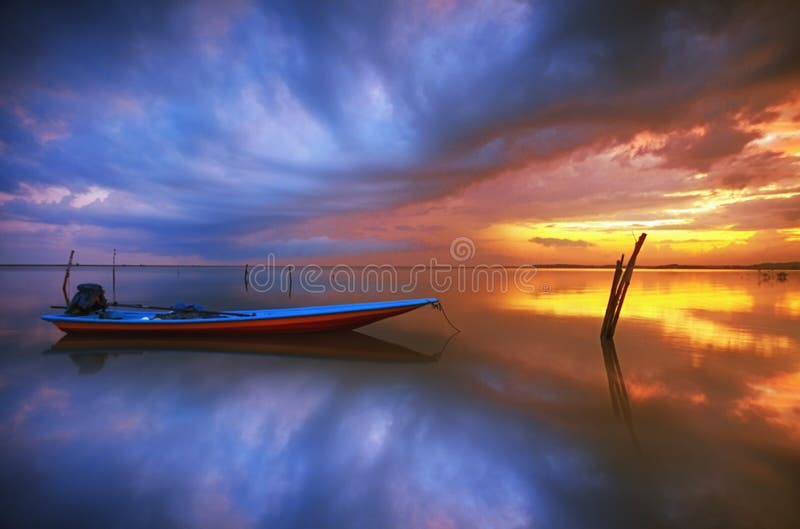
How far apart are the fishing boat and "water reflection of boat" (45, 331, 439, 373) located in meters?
0.36

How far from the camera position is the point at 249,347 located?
11.3 m

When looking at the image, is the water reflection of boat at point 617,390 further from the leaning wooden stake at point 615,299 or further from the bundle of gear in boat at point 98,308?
the bundle of gear in boat at point 98,308

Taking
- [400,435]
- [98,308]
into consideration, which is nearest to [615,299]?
[400,435]

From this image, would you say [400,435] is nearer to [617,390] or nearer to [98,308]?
[617,390]

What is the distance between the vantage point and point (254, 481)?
439 cm

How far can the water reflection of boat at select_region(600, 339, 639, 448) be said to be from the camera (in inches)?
239

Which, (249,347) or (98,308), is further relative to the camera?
(98,308)

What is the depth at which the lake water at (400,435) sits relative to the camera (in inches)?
153

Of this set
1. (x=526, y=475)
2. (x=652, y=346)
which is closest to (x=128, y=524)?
(x=526, y=475)

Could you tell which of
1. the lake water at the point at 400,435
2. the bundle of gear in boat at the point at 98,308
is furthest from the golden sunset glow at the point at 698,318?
the bundle of gear in boat at the point at 98,308

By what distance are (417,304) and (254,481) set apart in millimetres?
8034

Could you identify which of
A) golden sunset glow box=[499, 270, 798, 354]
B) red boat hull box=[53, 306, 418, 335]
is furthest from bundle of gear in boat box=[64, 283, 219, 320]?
golden sunset glow box=[499, 270, 798, 354]

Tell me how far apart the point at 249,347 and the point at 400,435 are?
24.5ft

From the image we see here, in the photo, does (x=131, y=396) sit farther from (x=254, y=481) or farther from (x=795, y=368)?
(x=795, y=368)
